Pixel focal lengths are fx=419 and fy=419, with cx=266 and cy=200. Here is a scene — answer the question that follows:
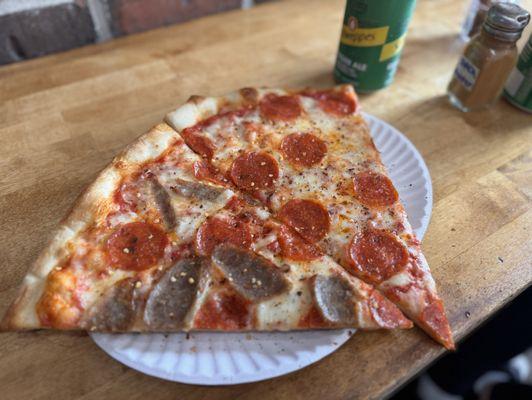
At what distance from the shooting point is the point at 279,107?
179cm

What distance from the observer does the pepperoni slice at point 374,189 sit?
4.96 ft

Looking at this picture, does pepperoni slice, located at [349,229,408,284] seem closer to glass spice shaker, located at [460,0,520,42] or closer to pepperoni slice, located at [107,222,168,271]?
pepperoni slice, located at [107,222,168,271]

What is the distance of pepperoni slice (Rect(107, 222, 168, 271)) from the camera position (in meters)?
1.29

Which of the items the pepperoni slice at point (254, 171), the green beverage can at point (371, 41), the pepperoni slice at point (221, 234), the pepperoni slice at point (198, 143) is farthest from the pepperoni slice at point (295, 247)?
the green beverage can at point (371, 41)

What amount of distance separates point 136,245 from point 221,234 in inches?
10.6

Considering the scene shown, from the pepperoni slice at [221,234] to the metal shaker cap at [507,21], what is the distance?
131 centimetres

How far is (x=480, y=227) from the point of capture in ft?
5.25

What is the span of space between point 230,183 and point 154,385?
2.35 ft

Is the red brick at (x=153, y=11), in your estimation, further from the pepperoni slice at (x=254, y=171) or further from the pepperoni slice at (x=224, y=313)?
the pepperoni slice at (x=224, y=313)

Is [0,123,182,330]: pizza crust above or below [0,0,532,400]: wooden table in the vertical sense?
above

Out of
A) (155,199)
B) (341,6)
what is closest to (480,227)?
(155,199)

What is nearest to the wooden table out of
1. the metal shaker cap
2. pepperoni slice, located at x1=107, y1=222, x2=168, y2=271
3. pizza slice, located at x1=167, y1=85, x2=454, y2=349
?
pizza slice, located at x1=167, y1=85, x2=454, y2=349

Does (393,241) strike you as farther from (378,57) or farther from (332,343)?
(378,57)

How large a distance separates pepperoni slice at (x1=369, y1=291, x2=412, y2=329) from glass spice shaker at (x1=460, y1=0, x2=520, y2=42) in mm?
1748
